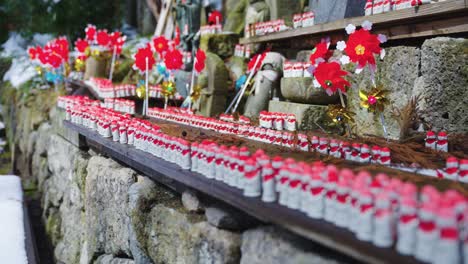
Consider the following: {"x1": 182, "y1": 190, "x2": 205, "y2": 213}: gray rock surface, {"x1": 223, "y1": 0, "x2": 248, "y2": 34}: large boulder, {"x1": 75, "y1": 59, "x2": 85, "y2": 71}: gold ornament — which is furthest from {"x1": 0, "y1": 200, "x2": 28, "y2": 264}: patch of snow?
{"x1": 223, "y1": 0, "x2": 248, "y2": 34}: large boulder

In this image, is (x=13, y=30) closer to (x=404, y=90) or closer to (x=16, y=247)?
(x=16, y=247)

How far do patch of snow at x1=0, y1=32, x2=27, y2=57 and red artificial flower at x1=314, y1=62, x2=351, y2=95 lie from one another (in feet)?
55.2

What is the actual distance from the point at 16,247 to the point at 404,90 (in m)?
4.16

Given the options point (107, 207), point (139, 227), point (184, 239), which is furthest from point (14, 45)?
point (184, 239)

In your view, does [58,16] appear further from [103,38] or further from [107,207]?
[107,207]

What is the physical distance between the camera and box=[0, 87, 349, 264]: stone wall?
7.30ft

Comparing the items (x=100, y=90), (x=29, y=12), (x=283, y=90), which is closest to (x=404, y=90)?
(x=283, y=90)

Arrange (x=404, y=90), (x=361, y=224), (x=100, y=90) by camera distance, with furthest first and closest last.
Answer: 1. (x=100, y=90)
2. (x=404, y=90)
3. (x=361, y=224)

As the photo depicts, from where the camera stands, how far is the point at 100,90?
8.84 m

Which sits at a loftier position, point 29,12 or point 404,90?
point 29,12

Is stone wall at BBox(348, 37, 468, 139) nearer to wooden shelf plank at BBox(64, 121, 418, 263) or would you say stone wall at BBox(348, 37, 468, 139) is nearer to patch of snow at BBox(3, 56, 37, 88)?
wooden shelf plank at BBox(64, 121, 418, 263)

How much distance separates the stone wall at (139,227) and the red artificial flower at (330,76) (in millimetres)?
1535

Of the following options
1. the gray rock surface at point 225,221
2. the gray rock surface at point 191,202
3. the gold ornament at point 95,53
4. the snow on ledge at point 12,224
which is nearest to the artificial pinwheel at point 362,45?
the gray rock surface at point 191,202

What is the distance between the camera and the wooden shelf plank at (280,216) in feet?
5.44
